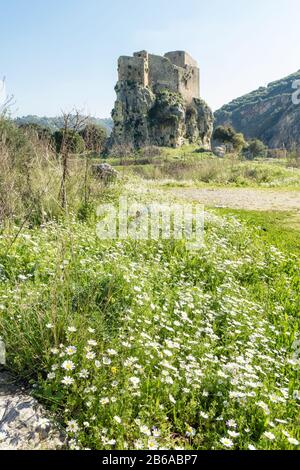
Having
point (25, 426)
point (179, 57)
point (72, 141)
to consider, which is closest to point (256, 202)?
point (72, 141)

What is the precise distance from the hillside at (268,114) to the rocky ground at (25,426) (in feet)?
317

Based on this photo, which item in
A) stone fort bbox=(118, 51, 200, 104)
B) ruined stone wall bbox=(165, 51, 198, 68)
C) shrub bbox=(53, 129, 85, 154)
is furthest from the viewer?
ruined stone wall bbox=(165, 51, 198, 68)

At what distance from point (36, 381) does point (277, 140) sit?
111584mm

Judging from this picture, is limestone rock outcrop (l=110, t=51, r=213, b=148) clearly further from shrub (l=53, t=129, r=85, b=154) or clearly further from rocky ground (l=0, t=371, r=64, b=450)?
rocky ground (l=0, t=371, r=64, b=450)

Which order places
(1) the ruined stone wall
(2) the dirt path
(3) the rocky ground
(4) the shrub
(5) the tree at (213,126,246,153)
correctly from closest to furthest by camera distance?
(3) the rocky ground → (4) the shrub → (2) the dirt path → (5) the tree at (213,126,246,153) → (1) the ruined stone wall

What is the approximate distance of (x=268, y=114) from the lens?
117188 millimetres

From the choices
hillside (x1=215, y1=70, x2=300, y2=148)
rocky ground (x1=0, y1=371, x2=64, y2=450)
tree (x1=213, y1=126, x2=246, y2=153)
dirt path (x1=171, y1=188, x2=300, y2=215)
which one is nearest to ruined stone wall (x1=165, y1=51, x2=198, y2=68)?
tree (x1=213, y1=126, x2=246, y2=153)

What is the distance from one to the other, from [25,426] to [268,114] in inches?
4991

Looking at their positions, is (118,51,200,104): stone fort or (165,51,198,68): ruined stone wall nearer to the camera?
(118,51,200,104): stone fort

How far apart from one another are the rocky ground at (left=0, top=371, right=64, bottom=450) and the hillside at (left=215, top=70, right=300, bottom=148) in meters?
96.8

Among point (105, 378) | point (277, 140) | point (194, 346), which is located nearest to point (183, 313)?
point (194, 346)

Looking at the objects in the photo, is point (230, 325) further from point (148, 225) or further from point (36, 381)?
point (148, 225)

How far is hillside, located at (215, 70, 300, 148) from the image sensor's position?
104 metres

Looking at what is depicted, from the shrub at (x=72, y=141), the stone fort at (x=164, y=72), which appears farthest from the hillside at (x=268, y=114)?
the shrub at (x=72, y=141)
